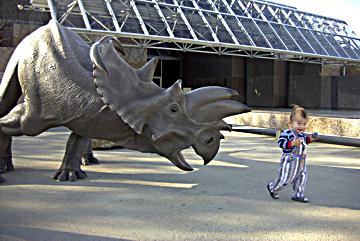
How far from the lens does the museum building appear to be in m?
13.9

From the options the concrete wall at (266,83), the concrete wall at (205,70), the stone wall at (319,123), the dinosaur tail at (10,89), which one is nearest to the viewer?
the dinosaur tail at (10,89)

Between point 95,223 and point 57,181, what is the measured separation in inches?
63.2

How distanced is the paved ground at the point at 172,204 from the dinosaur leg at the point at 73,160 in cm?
14

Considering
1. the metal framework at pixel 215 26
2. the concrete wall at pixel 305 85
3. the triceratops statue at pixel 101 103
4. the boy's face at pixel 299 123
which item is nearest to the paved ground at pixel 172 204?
the triceratops statue at pixel 101 103

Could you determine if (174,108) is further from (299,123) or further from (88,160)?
(88,160)

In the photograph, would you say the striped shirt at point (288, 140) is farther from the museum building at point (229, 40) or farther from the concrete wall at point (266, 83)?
the concrete wall at point (266, 83)

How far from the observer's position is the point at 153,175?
499 centimetres

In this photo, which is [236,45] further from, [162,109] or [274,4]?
[162,109]

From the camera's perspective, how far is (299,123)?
3830 millimetres

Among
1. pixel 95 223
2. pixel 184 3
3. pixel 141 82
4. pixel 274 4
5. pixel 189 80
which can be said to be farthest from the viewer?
pixel 189 80

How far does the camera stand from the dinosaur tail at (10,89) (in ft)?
15.3

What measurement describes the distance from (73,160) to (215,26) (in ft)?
41.1

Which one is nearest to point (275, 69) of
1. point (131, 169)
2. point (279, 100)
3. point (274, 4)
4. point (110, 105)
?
point (279, 100)

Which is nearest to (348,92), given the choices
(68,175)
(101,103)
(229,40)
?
(229,40)
